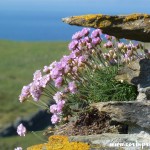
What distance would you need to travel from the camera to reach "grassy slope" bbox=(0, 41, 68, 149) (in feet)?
252

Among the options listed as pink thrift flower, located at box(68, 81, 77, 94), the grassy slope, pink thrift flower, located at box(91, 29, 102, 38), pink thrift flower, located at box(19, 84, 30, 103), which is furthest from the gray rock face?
the grassy slope

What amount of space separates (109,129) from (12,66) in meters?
89.0

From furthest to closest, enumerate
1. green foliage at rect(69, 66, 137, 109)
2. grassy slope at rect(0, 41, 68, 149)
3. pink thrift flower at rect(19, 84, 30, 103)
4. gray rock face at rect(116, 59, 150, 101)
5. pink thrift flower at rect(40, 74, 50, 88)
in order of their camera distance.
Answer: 1. grassy slope at rect(0, 41, 68, 149)
2. pink thrift flower at rect(19, 84, 30, 103)
3. pink thrift flower at rect(40, 74, 50, 88)
4. green foliage at rect(69, 66, 137, 109)
5. gray rock face at rect(116, 59, 150, 101)

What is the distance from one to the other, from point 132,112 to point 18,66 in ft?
302

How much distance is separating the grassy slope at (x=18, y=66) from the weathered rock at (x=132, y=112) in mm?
66219

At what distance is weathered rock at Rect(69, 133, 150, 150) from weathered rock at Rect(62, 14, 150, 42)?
1.12 m

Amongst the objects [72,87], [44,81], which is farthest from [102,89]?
[44,81]

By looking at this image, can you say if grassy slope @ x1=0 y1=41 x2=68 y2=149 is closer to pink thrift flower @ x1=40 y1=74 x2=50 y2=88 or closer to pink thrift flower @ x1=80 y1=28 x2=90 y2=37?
pink thrift flower @ x1=40 y1=74 x2=50 y2=88

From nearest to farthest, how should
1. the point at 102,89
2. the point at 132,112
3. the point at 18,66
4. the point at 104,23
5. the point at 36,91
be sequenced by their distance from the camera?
the point at 132,112
the point at 104,23
the point at 102,89
the point at 36,91
the point at 18,66

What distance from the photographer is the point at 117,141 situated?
231 inches

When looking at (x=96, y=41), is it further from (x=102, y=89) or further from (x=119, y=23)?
(x=119, y=23)

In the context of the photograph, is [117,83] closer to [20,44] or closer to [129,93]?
[129,93]

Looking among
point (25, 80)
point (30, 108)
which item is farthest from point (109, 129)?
point (25, 80)

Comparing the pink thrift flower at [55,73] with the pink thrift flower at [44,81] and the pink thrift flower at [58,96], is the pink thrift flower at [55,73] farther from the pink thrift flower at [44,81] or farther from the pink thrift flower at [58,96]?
the pink thrift flower at [58,96]
